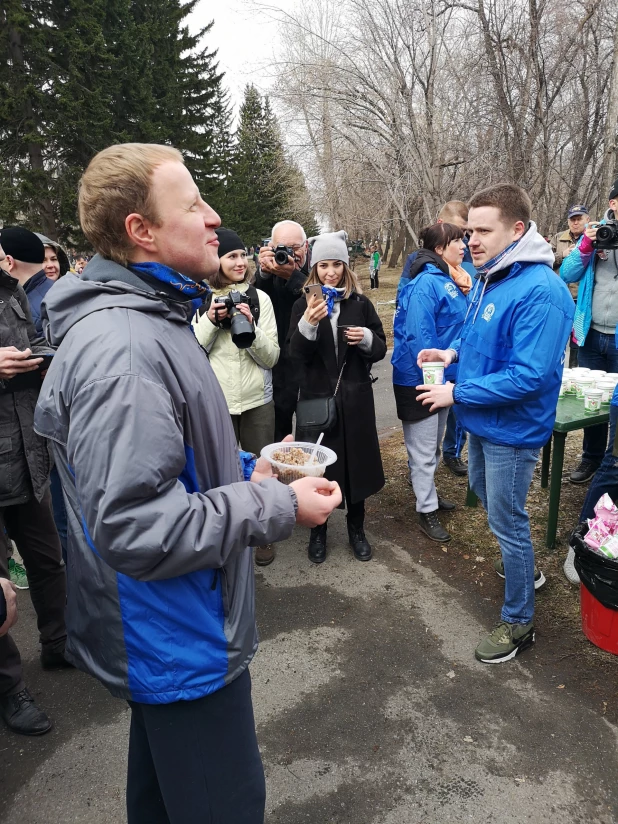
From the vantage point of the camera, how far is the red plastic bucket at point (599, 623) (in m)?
2.67

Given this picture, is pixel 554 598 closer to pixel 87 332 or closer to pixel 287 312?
pixel 287 312

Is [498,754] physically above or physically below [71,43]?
below

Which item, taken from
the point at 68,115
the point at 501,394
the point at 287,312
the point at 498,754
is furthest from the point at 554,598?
the point at 68,115

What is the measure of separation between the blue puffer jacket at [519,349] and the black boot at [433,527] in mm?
1464

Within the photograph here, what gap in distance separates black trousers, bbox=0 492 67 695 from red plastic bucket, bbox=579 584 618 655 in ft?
8.85

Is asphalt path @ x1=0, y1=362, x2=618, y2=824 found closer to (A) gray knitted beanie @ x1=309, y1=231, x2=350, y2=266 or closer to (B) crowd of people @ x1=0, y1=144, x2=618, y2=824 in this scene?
(B) crowd of people @ x1=0, y1=144, x2=618, y2=824

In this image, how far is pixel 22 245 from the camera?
10.4ft

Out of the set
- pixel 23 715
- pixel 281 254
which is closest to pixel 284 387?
pixel 281 254

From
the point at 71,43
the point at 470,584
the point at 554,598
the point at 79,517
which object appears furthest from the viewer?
the point at 71,43

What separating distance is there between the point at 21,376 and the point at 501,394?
85.7 inches

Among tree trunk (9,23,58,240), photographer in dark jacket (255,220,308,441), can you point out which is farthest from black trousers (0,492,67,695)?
tree trunk (9,23,58,240)

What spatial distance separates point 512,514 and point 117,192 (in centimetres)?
223

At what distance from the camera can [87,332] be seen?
3.78 ft

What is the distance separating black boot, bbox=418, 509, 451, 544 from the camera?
3927mm
